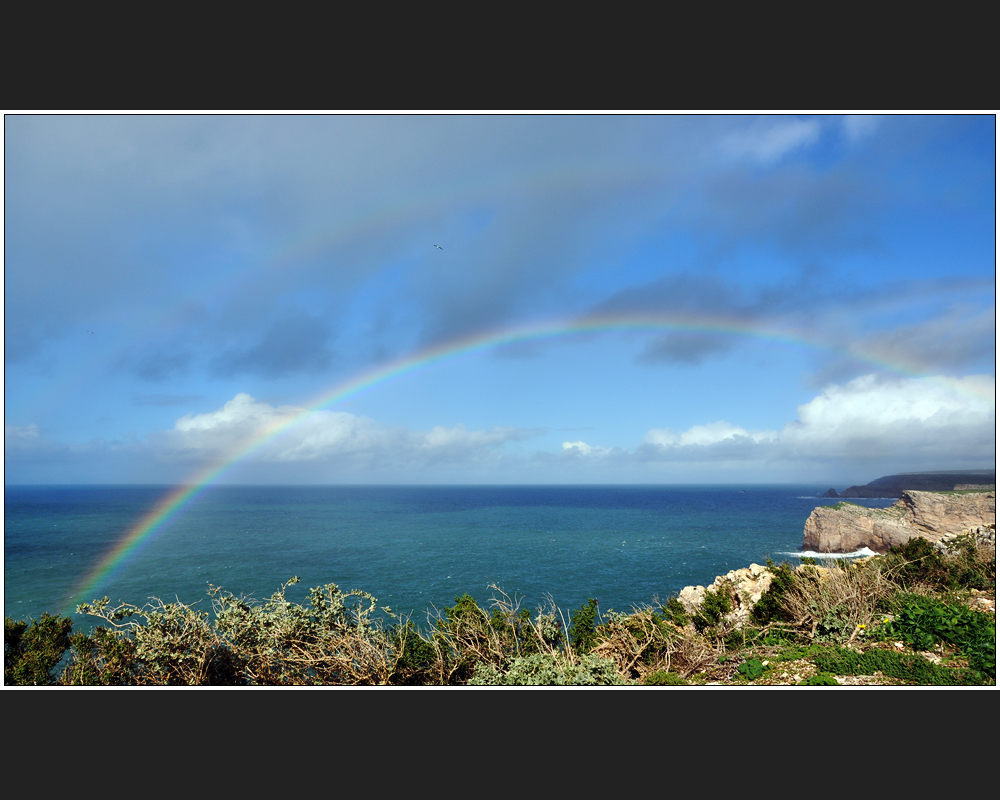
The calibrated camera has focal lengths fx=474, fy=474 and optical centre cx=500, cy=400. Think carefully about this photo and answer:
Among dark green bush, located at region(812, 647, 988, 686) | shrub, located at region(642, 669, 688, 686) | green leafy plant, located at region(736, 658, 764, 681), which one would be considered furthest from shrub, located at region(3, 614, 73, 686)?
dark green bush, located at region(812, 647, 988, 686)

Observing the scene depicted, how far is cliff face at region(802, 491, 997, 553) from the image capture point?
29.8 m

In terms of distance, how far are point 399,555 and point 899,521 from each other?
38296mm

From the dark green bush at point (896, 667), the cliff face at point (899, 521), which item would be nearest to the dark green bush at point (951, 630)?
the dark green bush at point (896, 667)

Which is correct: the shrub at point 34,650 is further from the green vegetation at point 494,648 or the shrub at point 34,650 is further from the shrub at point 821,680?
the shrub at point 821,680

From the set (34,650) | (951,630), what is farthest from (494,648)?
(34,650)

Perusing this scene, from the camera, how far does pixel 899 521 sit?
33688 millimetres

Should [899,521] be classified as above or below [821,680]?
below

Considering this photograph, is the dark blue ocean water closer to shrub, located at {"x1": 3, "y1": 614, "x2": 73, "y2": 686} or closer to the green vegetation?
shrub, located at {"x1": 3, "y1": 614, "x2": 73, "y2": 686}

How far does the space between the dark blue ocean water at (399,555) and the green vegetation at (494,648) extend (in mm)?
10718

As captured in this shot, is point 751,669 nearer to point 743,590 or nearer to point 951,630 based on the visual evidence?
point 951,630

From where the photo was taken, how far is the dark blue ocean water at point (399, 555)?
29375 mm

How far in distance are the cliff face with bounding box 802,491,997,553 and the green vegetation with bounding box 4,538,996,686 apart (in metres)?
28.2

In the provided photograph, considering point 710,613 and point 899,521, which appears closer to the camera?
point 710,613

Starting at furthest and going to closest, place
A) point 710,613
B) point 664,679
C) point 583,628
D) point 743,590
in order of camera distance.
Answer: point 743,590
point 710,613
point 583,628
point 664,679
